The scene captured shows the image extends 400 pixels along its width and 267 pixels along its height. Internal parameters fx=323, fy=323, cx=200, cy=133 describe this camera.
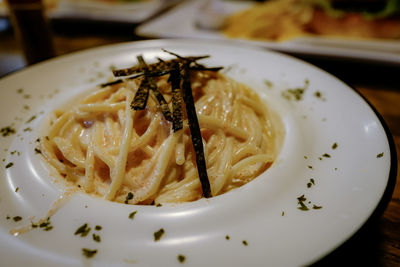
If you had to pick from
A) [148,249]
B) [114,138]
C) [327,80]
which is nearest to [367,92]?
[327,80]

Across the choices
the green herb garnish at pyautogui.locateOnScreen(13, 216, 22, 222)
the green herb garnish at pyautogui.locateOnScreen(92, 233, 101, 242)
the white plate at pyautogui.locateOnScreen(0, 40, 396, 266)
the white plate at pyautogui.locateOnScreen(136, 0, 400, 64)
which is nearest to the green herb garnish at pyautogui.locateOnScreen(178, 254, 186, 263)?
the white plate at pyautogui.locateOnScreen(0, 40, 396, 266)

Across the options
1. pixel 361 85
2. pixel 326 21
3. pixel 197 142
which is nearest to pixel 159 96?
pixel 197 142

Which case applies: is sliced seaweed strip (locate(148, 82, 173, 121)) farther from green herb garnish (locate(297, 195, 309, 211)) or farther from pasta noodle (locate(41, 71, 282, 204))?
green herb garnish (locate(297, 195, 309, 211))

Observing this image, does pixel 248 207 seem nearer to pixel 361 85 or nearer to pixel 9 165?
pixel 9 165

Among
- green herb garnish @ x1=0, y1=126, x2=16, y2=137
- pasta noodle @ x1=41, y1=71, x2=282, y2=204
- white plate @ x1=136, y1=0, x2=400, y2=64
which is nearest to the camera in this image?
pasta noodle @ x1=41, y1=71, x2=282, y2=204

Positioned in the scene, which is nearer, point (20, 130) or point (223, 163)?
point (223, 163)

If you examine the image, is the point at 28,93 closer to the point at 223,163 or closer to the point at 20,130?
the point at 20,130
